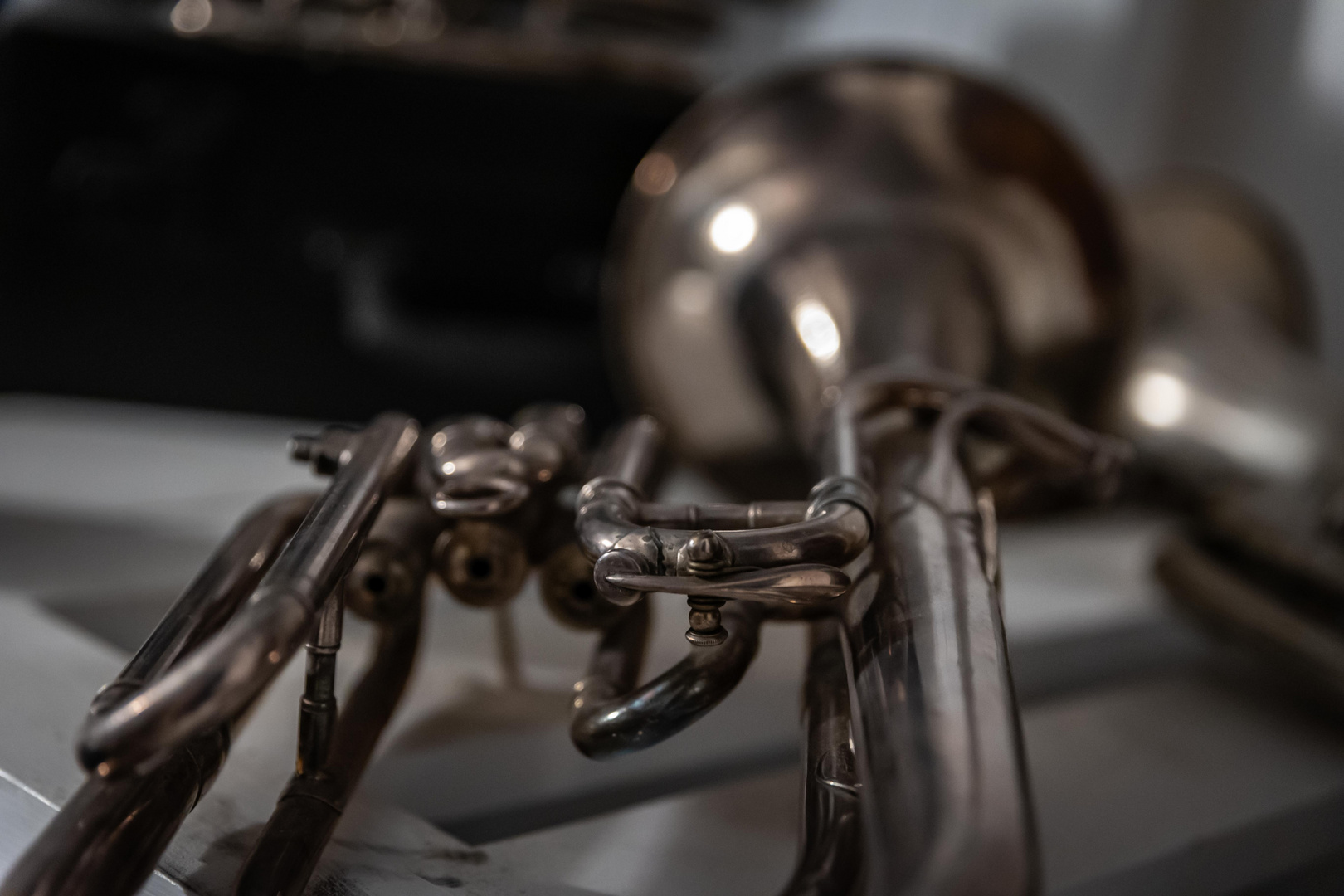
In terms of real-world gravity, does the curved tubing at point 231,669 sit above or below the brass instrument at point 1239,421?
below

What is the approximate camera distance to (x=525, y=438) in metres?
0.27

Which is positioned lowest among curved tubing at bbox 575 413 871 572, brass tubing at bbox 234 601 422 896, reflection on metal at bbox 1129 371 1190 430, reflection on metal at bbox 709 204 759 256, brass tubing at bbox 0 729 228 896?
brass tubing at bbox 0 729 228 896

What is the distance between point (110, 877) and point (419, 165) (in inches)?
20.3

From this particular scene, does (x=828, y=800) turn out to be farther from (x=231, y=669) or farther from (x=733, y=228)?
(x=733, y=228)

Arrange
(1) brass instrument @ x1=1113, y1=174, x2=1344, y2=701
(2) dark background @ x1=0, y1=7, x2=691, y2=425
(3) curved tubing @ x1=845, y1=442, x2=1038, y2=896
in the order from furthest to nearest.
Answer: (2) dark background @ x1=0, y1=7, x2=691, y2=425 → (1) brass instrument @ x1=1113, y1=174, x2=1344, y2=701 → (3) curved tubing @ x1=845, y1=442, x2=1038, y2=896

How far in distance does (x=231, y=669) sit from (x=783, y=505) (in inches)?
3.9

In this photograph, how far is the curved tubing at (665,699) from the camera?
207 millimetres

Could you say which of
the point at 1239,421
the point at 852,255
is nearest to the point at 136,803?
the point at 852,255

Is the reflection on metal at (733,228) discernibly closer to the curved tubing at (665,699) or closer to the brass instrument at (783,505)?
the brass instrument at (783,505)

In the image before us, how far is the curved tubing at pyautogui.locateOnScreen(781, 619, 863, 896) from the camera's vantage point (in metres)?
0.19

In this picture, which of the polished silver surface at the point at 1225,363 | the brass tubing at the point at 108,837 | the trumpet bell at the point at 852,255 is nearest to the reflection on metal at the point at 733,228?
the trumpet bell at the point at 852,255

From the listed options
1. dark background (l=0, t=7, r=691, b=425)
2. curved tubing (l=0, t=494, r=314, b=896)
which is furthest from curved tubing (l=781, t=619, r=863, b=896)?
dark background (l=0, t=7, r=691, b=425)

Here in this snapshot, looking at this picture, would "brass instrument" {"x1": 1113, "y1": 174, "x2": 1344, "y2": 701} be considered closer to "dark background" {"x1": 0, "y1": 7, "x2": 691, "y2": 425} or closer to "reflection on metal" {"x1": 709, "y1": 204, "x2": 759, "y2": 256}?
"reflection on metal" {"x1": 709, "y1": 204, "x2": 759, "y2": 256}

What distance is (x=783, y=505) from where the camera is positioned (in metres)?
0.21
